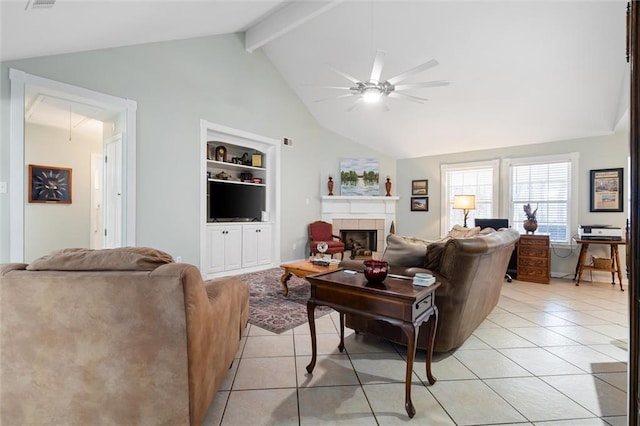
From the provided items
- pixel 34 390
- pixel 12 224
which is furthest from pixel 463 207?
pixel 12 224

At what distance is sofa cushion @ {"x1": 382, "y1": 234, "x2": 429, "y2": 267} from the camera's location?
2.52m

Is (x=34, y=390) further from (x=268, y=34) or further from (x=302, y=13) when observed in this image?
(x=268, y=34)

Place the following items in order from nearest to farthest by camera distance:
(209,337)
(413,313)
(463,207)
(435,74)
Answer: (209,337), (413,313), (435,74), (463,207)

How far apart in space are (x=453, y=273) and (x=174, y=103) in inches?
163

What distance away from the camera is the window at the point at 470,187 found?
592 cm

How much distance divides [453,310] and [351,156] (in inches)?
204

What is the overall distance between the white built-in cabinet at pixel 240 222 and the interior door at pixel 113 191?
1.06m

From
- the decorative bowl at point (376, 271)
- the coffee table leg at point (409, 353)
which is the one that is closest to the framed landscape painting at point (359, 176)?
the decorative bowl at point (376, 271)

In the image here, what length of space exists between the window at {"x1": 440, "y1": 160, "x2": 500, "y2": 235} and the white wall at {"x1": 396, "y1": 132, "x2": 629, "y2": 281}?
0.11 m

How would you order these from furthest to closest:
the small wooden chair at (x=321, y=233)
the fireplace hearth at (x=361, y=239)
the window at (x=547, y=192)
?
the fireplace hearth at (x=361, y=239)
the small wooden chair at (x=321, y=233)
the window at (x=547, y=192)

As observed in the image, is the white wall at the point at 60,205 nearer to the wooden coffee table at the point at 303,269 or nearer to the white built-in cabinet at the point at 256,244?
the white built-in cabinet at the point at 256,244

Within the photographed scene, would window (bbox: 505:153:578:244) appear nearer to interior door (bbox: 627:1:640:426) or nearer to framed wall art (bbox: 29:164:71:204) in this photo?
interior door (bbox: 627:1:640:426)

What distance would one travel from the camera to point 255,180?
5.73 metres

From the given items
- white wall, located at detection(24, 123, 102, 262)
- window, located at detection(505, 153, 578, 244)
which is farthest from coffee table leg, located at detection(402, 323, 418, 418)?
white wall, located at detection(24, 123, 102, 262)
